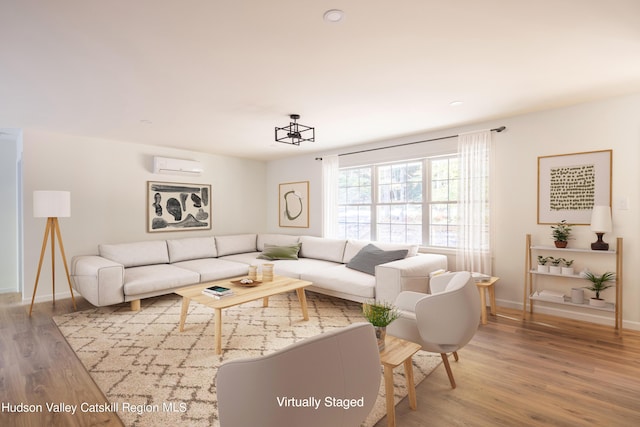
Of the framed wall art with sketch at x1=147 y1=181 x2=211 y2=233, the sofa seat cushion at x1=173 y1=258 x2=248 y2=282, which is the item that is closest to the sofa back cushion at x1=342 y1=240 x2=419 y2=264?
the sofa seat cushion at x1=173 y1=258 x2=248 y2=282

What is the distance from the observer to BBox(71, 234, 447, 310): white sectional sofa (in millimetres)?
3480

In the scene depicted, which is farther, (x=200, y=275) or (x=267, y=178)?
(x=267, y=178)

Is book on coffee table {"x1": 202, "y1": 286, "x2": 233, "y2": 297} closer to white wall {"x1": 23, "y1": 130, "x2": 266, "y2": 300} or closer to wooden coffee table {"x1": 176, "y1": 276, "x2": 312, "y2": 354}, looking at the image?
wooden coffee table {"x1": 176, "y1": 276, "x2": 312, "y2": 354}

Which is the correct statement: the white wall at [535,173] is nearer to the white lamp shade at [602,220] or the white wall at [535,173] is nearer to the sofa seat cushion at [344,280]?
the white lamp shade at [602,220]

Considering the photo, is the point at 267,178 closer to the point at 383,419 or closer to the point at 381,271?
the point at 381,271

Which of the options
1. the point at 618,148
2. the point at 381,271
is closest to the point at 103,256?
the point at 381,271

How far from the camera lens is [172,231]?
208 inches

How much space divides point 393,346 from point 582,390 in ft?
4.55

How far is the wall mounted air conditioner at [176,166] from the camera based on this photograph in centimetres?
493

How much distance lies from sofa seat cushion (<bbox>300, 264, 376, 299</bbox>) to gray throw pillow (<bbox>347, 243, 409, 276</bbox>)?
0.08 metres

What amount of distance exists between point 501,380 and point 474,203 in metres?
2.20

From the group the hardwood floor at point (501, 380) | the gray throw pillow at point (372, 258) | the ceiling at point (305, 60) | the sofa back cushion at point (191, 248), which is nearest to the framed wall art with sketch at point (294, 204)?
the sofa back cushion at point (191, 248)

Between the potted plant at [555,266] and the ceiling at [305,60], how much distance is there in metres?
1.66

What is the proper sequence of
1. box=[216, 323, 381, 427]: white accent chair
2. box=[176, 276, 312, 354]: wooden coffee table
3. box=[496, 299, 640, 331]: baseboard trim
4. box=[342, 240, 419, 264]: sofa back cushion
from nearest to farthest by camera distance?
box=[216, 323, 381, 427]: white accent chair
box=[176, 276, 312, 354]: wooden coffee table
box=[496, 299, 640, 331]: baseboard trim
box=[342, 240, 419, 264]: sofa back cushion
